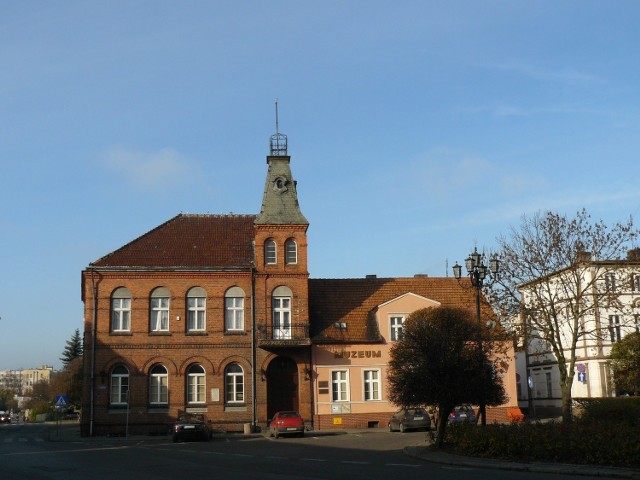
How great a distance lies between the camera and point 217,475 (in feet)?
58.7

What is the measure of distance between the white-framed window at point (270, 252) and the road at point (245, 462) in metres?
11.3

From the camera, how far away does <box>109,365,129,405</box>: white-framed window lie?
39.5m

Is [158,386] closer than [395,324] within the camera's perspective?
Yes

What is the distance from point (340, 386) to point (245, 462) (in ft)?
63.7

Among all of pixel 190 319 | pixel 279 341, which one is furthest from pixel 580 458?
pixel 190 319

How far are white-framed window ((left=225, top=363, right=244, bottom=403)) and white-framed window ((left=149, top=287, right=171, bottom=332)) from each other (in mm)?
4269

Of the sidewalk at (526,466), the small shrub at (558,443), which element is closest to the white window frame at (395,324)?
the sidewalk at (526,466)

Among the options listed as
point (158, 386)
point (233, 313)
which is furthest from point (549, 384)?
point (158, 386)

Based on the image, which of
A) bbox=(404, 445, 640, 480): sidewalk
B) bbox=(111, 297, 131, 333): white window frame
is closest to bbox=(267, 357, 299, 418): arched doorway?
bbox=(111, 297, 131, 333): white window frame

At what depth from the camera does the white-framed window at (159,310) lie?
4034 centimetres

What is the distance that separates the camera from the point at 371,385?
135 ft

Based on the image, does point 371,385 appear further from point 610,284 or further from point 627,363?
point 627,363

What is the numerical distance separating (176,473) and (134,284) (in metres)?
23.2

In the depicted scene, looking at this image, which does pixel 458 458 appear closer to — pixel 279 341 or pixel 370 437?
pixel 370 437
